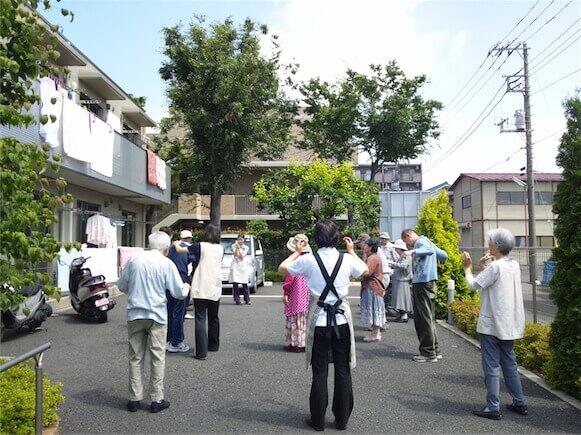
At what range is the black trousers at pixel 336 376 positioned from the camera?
4840 mm

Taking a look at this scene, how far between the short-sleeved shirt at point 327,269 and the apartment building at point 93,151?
568 centimetres

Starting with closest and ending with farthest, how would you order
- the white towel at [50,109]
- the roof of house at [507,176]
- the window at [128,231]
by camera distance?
the white towel at [50,109] < the window at [128,231] < the roof of house at [507,176]

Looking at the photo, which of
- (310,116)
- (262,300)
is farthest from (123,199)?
(310,116)

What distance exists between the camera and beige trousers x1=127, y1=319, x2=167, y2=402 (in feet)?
17.6

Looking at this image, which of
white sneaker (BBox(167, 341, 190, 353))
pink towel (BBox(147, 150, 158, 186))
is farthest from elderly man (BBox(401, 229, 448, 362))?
pink towel (BBox(147, 150, 158, 186))

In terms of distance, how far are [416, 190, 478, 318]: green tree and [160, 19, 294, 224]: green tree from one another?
12034 mm

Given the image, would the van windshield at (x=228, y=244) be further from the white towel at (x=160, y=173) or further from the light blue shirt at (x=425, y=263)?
the light blue shirt at (x=425, y=263)

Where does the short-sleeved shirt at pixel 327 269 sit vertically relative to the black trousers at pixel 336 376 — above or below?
above

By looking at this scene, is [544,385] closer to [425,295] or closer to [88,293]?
[425,295]

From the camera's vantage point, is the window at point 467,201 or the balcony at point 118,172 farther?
the window at point 467,201

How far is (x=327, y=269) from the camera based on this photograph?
4992mm

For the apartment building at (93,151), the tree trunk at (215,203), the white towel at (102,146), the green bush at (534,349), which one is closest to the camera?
the green bush at (534,349)

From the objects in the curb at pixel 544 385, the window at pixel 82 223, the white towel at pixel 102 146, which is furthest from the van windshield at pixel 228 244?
the curb at pixel 544 385

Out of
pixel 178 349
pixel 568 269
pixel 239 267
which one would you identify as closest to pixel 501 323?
pixel 568 269
